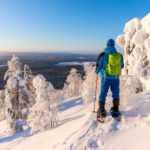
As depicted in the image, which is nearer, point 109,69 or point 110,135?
point 110,135

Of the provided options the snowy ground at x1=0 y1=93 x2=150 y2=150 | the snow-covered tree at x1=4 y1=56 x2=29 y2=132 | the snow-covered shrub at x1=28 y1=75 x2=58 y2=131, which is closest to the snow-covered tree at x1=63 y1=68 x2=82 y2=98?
the snow-covered tree at x1=4 y1=56 x2=29 y2=132

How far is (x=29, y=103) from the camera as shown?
3456 cm

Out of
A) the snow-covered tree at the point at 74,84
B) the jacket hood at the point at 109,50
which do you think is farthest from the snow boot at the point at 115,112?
the snow-covered tree at the point at 74,84

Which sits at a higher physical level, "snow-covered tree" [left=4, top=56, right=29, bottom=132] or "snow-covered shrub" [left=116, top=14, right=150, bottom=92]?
"snow-covered shrub" [left=116, top=14, right=150, bottom=92]

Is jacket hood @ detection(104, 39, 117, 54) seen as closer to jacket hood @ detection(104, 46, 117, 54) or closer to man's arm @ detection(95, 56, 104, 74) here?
jacket hood @ detection(104, 46, 117, 54)

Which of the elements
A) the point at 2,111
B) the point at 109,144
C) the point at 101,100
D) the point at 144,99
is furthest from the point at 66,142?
the point at 2,111

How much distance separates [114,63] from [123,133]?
2.25 metres

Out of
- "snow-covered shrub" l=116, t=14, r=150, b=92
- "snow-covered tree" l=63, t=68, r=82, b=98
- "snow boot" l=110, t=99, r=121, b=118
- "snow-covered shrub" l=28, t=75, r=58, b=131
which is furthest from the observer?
"snow-covered tree" l=63, t=68, r=82, b=98

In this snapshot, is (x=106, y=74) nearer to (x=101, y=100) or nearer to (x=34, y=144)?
(x=101, y=100)

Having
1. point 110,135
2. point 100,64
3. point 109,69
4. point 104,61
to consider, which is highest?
point 104,61

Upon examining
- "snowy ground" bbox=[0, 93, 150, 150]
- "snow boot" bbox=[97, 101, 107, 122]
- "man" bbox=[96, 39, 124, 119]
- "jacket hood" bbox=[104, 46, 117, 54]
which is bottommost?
"snowy ground" bbox=[0, 93, 150, 150]

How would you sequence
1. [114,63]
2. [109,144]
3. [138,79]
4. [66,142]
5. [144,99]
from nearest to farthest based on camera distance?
[109,144] < [66,142] < [114,63] < [144,99] < [138,79]

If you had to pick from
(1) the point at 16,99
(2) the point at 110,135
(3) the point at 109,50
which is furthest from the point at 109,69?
(1) the point at 16,99

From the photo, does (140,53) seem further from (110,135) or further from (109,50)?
(110,135)
